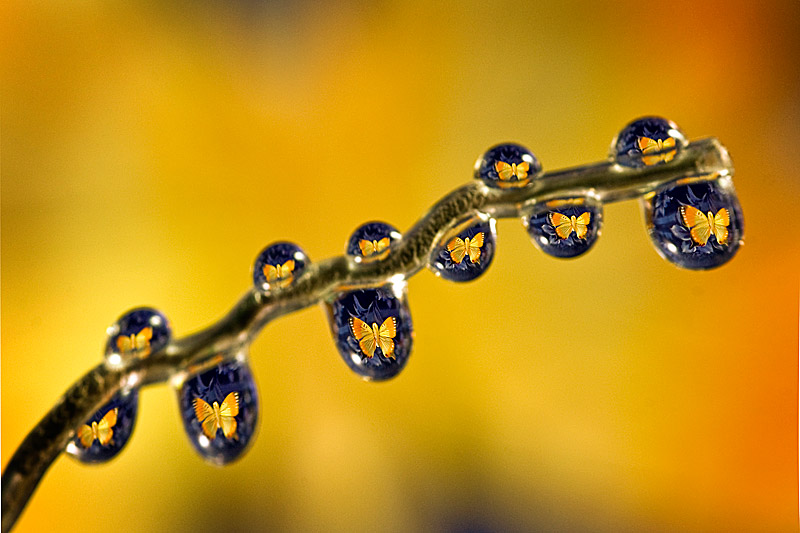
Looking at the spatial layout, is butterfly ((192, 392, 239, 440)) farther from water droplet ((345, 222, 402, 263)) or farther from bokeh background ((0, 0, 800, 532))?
bokeh background ((0, 0, 800, 532))

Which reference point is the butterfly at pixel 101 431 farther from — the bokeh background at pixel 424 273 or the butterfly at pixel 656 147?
the bokeh background at pixel 424 273

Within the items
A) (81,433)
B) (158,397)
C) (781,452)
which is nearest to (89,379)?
(81,433)

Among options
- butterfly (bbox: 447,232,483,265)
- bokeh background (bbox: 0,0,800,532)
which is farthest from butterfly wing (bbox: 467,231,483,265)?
bokeh background (bbox: 0,0,800,532)

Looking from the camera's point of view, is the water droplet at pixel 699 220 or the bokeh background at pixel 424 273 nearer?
the water droplet at pixel 699 220

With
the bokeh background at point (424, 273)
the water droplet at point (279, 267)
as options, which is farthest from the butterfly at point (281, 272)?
the bokeh background at point (424, 273)

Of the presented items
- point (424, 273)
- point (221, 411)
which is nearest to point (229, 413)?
point (221, 411)

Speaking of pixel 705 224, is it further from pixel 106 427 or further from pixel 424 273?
pixel 424 273
